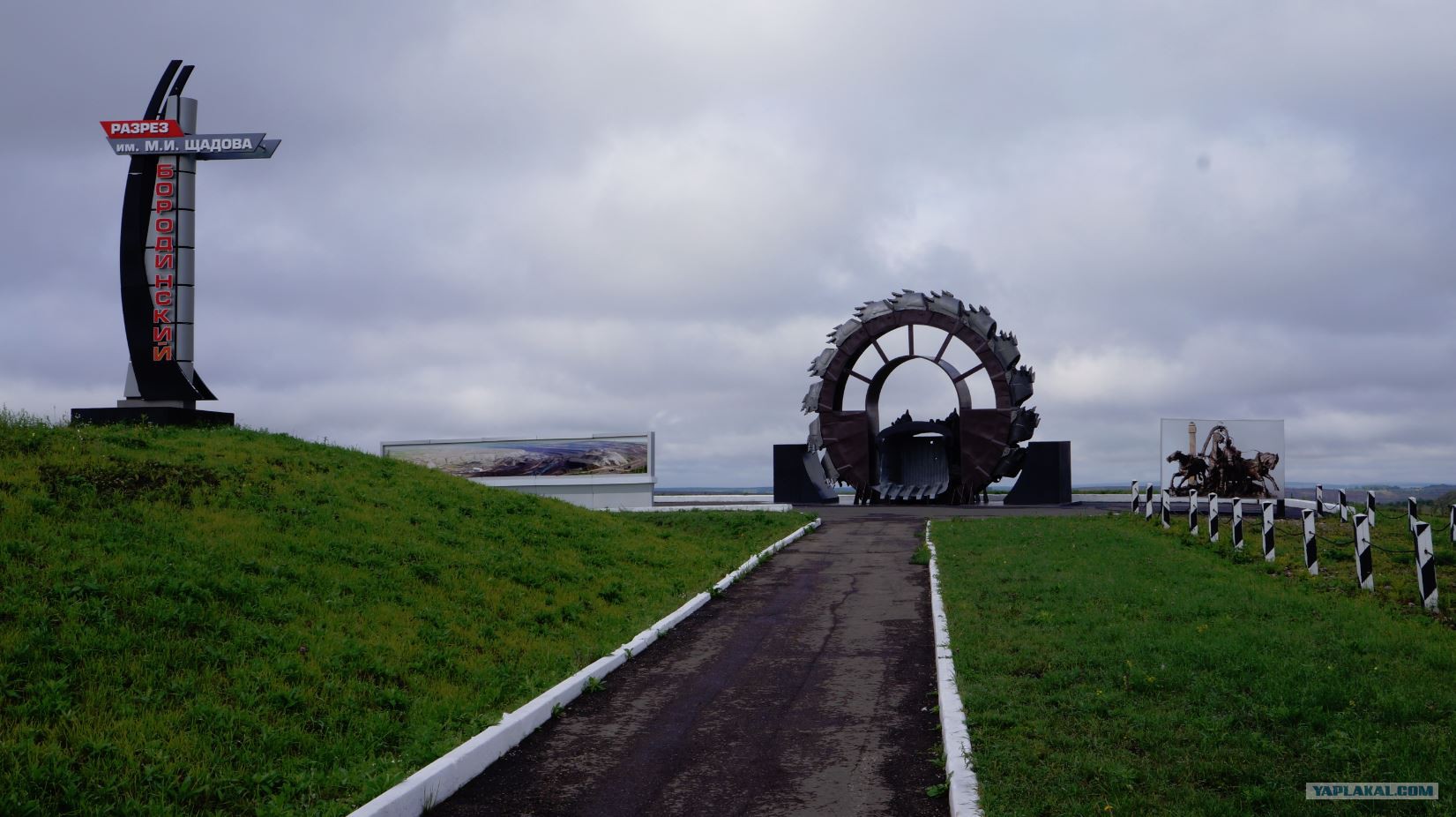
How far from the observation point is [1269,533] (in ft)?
59.5

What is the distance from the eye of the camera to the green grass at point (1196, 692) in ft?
21.8

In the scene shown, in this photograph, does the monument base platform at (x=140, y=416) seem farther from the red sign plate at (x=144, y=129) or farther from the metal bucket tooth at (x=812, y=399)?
the metal bucket tooth at (x=812, y=399)

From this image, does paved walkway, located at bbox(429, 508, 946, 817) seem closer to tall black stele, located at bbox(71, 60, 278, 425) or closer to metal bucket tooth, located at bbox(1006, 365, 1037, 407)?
tall black stele, located at bbox(71, 60, 278, 425)

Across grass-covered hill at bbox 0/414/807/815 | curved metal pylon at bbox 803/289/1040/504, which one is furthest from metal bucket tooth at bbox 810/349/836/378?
grass-covered hill at bbox 0/414/807/815

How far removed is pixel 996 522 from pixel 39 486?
20436 millimetres

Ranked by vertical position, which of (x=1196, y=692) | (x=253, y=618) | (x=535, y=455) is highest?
(x=535, y=455)

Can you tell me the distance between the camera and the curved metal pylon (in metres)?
35.7

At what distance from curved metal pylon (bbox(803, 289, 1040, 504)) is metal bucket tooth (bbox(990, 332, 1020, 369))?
0.03 m

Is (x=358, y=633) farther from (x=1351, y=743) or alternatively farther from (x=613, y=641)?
(x=1351, y=743)

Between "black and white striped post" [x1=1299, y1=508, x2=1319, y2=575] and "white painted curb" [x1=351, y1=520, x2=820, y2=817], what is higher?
"black and white striped post" [x1=1299, y1=508, x2=1319, y2=575]

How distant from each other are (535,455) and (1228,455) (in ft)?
79.9

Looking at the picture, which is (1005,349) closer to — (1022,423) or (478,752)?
(1022,423)

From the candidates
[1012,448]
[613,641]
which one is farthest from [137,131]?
[1012,448]

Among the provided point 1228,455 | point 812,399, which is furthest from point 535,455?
point 1228,455
